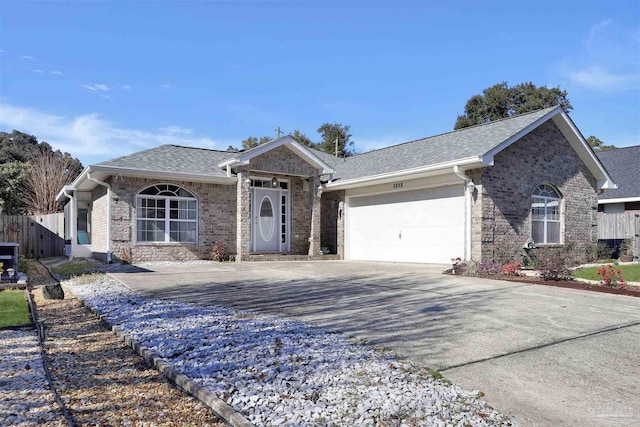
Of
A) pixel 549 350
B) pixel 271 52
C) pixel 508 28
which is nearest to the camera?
pixel 549 350

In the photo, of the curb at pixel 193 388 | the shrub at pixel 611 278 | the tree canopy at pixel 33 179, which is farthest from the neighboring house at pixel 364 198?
the tree canopy at pixel 33 179

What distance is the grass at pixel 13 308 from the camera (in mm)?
5988

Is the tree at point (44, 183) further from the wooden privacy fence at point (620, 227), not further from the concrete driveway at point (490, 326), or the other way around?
the wooden privacy fence at point (620, 227)

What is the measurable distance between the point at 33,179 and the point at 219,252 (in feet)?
62.6

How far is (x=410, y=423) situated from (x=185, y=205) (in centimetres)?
1353

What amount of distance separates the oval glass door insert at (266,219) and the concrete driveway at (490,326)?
5.82 metres

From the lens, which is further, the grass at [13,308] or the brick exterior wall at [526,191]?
the brick exterior wall at [526,191]

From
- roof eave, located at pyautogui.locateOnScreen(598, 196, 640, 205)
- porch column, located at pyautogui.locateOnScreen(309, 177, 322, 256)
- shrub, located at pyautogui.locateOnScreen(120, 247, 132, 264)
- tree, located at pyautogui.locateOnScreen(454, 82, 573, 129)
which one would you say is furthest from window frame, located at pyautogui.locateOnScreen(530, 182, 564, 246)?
tree, located at pyautogui.locateOnScreen(454, 82, 573, 129)

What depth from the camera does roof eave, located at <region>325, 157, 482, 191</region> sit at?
484 inches

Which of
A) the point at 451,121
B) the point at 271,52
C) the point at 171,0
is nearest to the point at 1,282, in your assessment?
the point at 171,0

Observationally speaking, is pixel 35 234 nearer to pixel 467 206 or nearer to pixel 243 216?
pixel 243 216

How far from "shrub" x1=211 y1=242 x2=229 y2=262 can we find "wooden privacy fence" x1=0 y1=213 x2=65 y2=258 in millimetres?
9315

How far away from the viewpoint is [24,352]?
473 centimetres

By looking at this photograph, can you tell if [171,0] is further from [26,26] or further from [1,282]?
[1,282]
